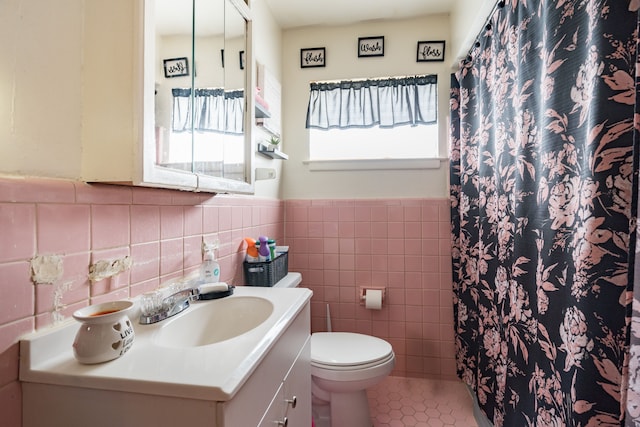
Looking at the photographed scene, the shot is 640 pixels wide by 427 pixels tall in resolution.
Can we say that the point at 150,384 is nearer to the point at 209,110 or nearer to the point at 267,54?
the point at 209,110

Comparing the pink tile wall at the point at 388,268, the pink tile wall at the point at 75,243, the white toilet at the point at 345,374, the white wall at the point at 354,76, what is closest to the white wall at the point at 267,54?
the white wall at the point at 354,76

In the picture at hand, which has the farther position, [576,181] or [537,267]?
[537,267]

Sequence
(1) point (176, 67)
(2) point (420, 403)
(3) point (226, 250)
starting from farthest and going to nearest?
(2) point (420, 403) < (3) point (226, 250) < (1) point (176, 67)

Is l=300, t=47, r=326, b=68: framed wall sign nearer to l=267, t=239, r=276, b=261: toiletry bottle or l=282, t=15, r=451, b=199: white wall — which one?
l=282, t=15, r=451, b=199: white wall

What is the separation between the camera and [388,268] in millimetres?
2193

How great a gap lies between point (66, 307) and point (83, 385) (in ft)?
0.68

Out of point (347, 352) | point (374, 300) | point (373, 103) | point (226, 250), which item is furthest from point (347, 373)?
point (373, 103)

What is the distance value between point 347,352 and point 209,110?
50.0 inches

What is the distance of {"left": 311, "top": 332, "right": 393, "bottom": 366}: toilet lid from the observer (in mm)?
1552

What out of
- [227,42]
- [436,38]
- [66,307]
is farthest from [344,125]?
[66,307]

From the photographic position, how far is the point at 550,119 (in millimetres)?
1009

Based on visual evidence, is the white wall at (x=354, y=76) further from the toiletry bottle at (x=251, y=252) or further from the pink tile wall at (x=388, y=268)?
the toiletry bottle at (x=251, y=252)

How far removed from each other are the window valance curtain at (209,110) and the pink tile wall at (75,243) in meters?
0.24

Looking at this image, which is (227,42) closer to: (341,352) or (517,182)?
(517,182)
